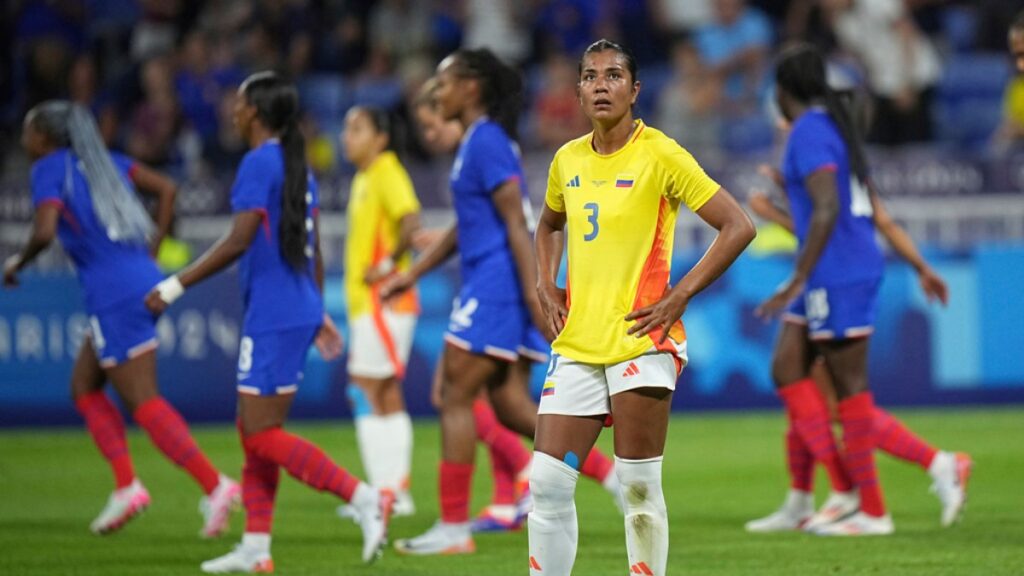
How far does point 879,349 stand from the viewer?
14734mm

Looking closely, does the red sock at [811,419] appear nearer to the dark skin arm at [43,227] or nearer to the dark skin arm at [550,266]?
the dark skin arm at [550,266]

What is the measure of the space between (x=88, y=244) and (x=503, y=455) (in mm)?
2619

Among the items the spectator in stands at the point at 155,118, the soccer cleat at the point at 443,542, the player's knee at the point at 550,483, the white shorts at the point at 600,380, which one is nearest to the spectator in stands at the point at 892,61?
the spectator in stands at the point at 155,118

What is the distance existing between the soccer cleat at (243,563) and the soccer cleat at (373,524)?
0.46 m


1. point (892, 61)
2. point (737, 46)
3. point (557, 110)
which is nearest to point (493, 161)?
point (557, 110)

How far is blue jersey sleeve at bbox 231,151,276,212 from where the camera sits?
25.2 ft

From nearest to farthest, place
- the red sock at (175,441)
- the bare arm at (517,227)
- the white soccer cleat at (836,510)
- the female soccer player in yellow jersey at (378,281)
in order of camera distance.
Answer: the bare arm at (517,227), the white soccer cleat at (836,510), the red sock at (175,441), the female soccer player in yellow jersey at (378,281)

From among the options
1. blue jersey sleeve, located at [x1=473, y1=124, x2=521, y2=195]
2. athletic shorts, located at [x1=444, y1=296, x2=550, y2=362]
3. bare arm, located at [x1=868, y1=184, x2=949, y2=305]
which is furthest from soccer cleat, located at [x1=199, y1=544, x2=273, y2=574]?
bare arm, located at [x1=868, y1=184, x2=949, y2=305]

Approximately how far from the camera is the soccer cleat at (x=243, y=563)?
25.1ft

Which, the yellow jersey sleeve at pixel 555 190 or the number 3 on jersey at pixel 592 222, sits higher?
the yellow jersey sleeve at pixel 555 190

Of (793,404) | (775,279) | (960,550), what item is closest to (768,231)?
(775,279)

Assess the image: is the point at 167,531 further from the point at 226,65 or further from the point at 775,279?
the point at 226,65

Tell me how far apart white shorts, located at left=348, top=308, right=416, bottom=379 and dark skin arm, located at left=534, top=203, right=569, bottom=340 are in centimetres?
429

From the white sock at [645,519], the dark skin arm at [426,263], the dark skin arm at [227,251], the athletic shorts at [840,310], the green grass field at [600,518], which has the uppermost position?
the dark skin arm at [227,251]
